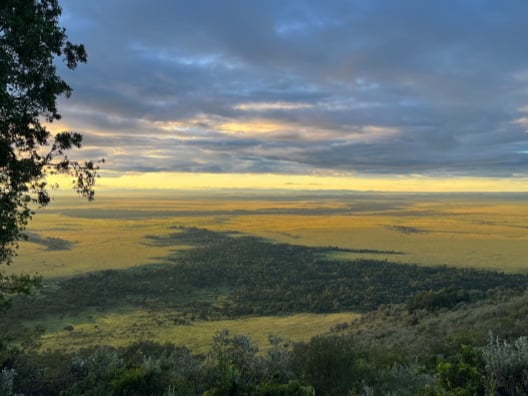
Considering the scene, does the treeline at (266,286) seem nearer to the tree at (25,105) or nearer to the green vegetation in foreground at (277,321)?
the green vegetation in foreground at (277,321)

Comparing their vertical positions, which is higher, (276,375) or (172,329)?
(276,375)

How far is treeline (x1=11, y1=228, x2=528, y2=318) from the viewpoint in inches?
2378

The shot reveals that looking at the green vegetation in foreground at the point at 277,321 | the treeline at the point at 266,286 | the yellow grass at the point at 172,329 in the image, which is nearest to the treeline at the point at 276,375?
the green vegetation in foreground at the point at 277,321

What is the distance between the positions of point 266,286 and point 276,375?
68.7 meters

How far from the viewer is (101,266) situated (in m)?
86.2

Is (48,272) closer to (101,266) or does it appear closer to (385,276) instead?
(101,266)

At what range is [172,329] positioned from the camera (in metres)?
51.8

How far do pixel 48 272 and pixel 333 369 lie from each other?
2906 inches

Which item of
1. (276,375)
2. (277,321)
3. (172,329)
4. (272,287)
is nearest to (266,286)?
(272,287)

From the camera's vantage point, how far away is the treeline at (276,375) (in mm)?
6668

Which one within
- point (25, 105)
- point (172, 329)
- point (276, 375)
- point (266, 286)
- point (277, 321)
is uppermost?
point (25, 105)

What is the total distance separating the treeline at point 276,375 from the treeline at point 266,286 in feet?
105

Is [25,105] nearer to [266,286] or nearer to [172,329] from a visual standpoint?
[172,329]

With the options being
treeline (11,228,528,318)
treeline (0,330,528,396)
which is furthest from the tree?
treeline (11,228,528,318)
